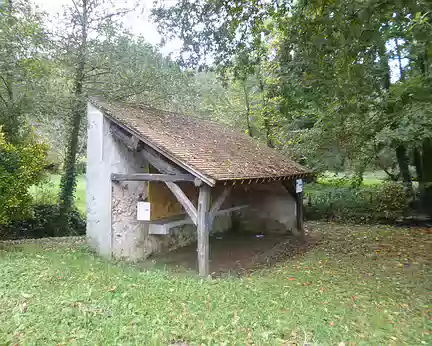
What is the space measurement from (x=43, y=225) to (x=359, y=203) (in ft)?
39.2

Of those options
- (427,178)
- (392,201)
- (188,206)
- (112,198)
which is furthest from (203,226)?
→ (427,178)

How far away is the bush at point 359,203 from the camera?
1225 centimetres

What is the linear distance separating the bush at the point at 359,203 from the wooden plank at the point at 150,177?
9.05m

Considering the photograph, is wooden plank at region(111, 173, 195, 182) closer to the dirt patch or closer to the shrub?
the dirt patch

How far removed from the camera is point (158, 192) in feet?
26.1

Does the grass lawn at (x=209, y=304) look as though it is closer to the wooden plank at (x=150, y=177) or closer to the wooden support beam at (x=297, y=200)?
the wooden plank at (x=150, y=177)

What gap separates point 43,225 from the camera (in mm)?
11594

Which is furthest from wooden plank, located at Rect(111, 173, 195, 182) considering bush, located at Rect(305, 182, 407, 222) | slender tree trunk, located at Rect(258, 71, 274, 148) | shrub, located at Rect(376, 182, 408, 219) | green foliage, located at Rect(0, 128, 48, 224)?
slender tree trunk, located at Rect(258, 71, 274, 148)

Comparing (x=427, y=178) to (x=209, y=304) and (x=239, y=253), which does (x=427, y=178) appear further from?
(x=209, y=304)

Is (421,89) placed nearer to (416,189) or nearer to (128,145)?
(128,145)

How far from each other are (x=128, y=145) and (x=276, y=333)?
193 inches

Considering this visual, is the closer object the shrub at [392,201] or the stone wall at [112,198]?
the stone wall at [112,198]

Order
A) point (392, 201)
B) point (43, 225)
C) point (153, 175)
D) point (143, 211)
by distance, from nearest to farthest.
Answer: point (153, 175)
point (143, 211)
point (43, 225)
point (392, 201)

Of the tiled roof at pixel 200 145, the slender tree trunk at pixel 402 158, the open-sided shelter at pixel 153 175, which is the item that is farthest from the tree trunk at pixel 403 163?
the open-sided shelter at pixel 153 175
